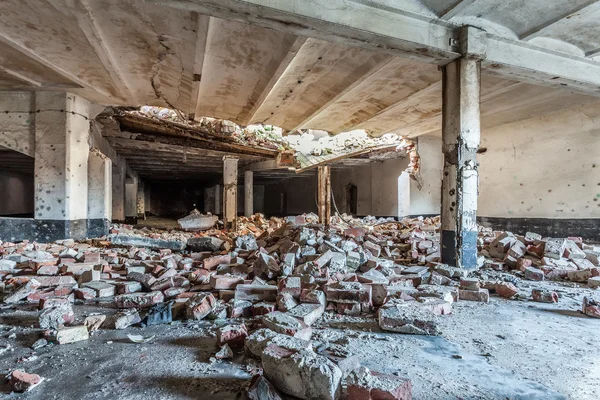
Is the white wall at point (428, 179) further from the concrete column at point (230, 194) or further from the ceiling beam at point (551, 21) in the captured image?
the ceiling beam at point (551, 21)

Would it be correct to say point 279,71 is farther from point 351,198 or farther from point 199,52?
point 351,198

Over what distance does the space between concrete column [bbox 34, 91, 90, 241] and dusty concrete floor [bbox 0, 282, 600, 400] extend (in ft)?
12.7

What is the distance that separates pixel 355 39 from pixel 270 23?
3.17 feet

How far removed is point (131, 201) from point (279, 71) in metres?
10.8

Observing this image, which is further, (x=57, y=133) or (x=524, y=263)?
(x=57, y=133)

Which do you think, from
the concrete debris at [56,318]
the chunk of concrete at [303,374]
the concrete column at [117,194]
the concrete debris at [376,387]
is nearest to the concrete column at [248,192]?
the concrete column at [117,194]

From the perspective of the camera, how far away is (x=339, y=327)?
2293 mm

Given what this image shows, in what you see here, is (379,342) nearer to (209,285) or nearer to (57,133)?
(209,285)

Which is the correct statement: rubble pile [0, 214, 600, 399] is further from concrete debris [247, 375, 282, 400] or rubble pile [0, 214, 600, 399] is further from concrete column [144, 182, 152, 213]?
concrete column [144, 182, 152, 213]

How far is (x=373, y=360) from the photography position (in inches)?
71.5

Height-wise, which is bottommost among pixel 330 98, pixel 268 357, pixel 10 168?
pixel 268 357

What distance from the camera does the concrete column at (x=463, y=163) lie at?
396cm

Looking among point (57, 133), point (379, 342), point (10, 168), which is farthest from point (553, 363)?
point (10, 168)

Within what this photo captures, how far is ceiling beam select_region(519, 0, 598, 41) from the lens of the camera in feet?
11.4
